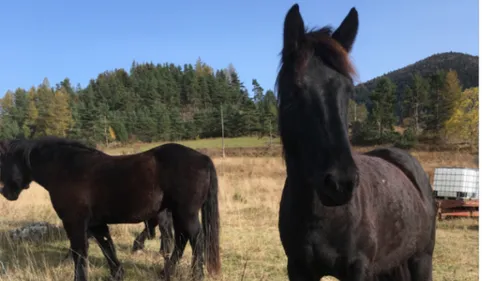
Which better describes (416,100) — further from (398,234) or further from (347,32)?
(347,32)

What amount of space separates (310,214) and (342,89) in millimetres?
674

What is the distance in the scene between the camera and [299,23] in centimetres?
186

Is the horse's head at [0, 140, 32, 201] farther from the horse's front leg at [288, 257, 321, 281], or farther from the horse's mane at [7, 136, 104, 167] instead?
the horse's front leg at [288, 257, 321, 281]

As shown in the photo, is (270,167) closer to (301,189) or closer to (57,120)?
(301,189)

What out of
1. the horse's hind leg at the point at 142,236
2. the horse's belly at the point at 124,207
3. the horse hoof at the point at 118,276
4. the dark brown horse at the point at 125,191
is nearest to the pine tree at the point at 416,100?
the horse's hind leg at the point at 142,236

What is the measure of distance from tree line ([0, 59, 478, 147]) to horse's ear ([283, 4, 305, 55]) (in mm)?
22227

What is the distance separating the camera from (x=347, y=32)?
207 centimetres

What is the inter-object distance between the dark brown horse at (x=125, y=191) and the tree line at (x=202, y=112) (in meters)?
19.7

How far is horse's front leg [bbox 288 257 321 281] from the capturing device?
204 centimetres

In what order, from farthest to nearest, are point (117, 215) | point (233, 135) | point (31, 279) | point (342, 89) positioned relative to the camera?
point (233, 135), point (117, 215), point (31, 279), point (342, 89)

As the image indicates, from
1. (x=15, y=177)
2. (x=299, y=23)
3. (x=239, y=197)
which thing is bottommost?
(x=239, y=197)

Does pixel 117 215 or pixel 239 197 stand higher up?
pixel 117 215

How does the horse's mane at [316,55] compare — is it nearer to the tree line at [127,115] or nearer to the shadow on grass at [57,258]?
the shadow on grass at [57,258]

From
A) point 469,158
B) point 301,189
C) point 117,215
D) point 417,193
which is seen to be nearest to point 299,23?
point 301,189
